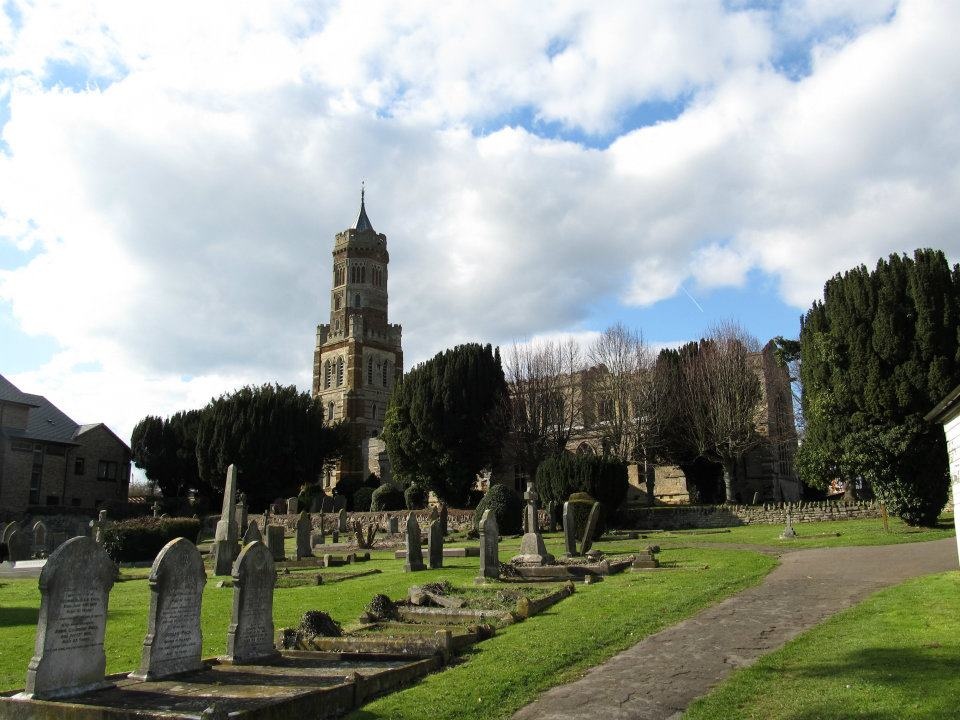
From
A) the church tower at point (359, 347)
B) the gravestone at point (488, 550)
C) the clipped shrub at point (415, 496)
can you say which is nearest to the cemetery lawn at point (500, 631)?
the gravestone at point (488, 550)

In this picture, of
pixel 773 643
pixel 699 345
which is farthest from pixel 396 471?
pixel 773 643

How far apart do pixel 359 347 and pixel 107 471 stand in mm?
28047

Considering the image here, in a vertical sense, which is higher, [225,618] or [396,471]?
[396,471]

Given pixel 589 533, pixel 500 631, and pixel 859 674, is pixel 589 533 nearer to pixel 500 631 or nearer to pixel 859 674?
pixel 500 631

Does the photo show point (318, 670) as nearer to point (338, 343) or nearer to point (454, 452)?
point (454, 452)

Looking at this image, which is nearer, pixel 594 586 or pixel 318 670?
pixel 318 670

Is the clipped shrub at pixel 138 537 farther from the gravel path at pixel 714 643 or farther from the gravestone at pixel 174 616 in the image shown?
the gravel path at pixel 714 643

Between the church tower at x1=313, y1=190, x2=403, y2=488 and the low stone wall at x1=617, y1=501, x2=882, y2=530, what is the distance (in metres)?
36.6

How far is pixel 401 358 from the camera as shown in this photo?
278 ft

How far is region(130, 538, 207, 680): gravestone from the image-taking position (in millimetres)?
7832

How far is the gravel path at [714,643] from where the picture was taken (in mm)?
6809

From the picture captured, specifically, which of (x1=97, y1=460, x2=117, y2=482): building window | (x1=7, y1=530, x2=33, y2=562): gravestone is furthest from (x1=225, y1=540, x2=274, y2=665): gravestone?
(x1=97, y1=460, x2=117, y2=482): building window

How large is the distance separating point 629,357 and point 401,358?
43533mm

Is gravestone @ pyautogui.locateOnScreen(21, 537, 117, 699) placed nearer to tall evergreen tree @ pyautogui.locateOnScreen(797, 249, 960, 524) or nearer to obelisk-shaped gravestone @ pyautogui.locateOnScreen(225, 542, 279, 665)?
obelisk-shaped gravestone @ pyautogui.locateOnScreen(225, 542, 279, 665)
